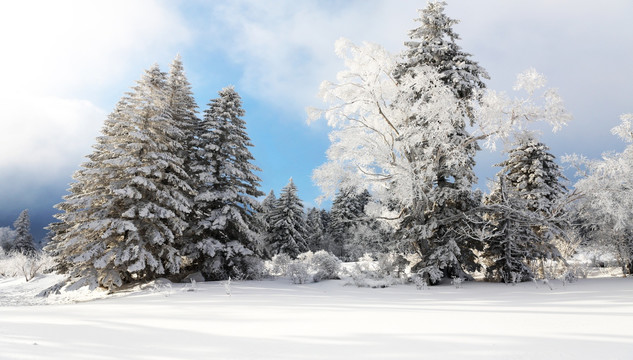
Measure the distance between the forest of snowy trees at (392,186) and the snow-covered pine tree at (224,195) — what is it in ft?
0.26

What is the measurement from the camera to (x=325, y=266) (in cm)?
1572

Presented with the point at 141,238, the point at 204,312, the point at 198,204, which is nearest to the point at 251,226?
the point at 198,204

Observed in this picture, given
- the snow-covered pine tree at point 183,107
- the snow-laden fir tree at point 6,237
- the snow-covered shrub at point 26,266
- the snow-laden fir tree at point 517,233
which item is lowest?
the snow-covered shrub at point 26,266

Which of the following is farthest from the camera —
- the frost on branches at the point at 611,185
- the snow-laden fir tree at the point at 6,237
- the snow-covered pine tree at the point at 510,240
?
the snow-laden fir tree at the point at 6,237

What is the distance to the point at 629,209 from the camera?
11109 mm

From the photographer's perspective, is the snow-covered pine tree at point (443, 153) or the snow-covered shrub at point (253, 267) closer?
the snow-covered pine tree at point (443, 153)

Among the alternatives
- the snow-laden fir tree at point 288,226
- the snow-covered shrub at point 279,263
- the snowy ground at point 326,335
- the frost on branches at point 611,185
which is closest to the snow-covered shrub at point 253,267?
the snow-covered shrub at point 279,263

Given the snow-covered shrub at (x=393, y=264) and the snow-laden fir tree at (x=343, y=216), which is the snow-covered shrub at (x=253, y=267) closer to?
the snow-covered shrub at (x=393, y=264)

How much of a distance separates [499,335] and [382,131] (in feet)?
34.7

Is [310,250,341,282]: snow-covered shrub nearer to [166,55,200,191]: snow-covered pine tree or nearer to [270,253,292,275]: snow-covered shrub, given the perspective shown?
[270,253,292,275]: snow-covered shrub

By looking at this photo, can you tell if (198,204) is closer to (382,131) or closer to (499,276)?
(382,131)

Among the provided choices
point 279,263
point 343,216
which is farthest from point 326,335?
point 343,216

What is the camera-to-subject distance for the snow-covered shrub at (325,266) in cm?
1555

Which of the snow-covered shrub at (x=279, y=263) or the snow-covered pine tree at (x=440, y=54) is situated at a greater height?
the snow-covered pine tree at (x=440, y=54)
